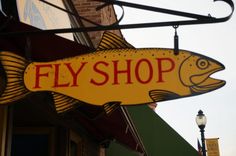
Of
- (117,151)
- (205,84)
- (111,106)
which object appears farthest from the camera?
(117,151)

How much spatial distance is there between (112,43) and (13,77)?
0.82m

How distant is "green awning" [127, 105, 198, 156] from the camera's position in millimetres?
8961

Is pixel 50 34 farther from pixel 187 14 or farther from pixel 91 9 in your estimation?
pixel 91 9

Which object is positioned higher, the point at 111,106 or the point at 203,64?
the point at 203,64

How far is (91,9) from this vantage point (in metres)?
9.40

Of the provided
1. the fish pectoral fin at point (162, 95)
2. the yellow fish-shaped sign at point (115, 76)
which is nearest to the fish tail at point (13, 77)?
the yellow fish-shaped sign at point (115, 76)

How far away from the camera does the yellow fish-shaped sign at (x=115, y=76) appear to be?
3.16 m

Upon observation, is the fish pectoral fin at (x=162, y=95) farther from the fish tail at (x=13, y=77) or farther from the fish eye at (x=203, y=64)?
the fish tail at (x=13, y=77)

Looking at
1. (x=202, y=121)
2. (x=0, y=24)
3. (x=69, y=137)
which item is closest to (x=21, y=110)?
(x=69, y=137)

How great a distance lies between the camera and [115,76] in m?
3.29

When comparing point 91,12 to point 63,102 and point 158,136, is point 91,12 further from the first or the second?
point 63,102

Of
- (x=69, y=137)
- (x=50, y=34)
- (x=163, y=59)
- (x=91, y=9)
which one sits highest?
(x=91, y=9)

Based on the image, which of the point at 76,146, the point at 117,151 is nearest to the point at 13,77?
the point at 76,146

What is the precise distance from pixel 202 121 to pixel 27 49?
1090cm
